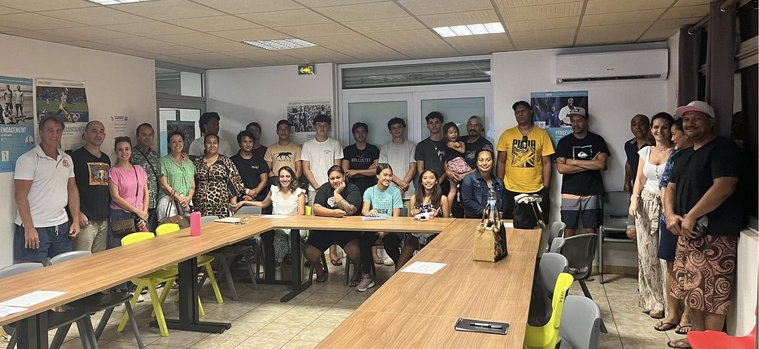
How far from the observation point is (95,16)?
4258 mm

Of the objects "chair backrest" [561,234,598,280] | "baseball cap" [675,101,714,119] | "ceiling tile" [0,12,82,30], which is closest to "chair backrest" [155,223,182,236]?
"ceiling tile" [0,12,82,30]

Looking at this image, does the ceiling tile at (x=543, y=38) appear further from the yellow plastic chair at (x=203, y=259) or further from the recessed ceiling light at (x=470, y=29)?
the yellow plastic chair at (x=203, y=259)

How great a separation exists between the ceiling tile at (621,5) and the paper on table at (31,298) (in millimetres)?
3850

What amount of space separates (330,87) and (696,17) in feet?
13.6

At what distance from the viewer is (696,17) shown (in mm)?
4828

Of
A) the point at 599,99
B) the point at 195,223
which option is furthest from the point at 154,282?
the point at 599,99

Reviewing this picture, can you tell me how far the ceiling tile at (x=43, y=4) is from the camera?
3.78 meters

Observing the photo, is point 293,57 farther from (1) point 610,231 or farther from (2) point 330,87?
(1) point 610,231

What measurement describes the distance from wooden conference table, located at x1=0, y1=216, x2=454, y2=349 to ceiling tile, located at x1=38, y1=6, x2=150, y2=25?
1.70 meters

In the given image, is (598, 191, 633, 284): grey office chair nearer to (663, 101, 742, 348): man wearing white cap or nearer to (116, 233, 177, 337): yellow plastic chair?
(663, 101, 742, 348): man wearing white cap

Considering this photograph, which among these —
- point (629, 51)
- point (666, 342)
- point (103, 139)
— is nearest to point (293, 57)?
point (103, 139)

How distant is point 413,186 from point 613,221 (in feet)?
7.46

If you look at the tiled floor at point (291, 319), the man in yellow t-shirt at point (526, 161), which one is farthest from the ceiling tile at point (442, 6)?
the tiled floor at point (291, 319)

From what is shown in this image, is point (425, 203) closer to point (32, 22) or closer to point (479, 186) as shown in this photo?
point (479, 186)
